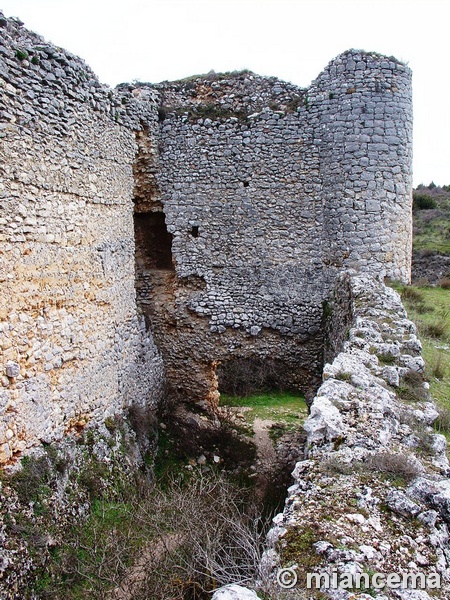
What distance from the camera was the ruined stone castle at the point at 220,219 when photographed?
765 centimetres

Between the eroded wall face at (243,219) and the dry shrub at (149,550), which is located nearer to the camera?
the dry shrub at (149,550)

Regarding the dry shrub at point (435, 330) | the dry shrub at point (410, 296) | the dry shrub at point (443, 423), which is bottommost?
the dry shrub at point (443, 423)

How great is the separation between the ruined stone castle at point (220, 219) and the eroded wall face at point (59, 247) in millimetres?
46

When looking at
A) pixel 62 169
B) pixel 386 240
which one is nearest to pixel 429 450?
pixel 62 169

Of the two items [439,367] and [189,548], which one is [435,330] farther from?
[189,548]

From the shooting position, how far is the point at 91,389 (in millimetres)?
7531

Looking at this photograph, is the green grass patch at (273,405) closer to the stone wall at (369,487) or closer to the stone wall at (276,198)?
the stone wall at (276,198)

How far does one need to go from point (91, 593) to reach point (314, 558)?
3774mm

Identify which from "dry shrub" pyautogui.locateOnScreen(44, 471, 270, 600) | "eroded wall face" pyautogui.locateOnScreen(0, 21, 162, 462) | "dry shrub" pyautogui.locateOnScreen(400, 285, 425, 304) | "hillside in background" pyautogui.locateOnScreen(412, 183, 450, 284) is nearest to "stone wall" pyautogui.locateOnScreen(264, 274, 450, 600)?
"dry shrub" pyautogui.locateOnScreen(44, 471, 270, 600)

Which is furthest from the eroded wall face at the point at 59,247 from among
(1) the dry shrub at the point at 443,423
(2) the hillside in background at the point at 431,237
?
(2) the hillside in background at the point at 431,237

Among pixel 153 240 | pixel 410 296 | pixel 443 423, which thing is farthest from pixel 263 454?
pixel 443 423

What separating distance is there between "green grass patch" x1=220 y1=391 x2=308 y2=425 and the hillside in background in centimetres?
640

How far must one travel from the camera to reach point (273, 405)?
11.9 metres

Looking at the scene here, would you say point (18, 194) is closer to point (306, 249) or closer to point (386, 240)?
point (306, 249)
